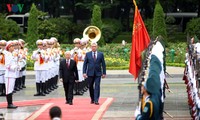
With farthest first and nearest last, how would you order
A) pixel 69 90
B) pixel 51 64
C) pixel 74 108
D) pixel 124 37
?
1. pixel 124 37
2. pixel 51 64
3. pixel 69 90
4. pixel 74 108

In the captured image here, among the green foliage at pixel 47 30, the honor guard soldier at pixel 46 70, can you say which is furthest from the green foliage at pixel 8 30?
the honor guard soldier at pixel 46 70

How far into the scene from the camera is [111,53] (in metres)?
35.5

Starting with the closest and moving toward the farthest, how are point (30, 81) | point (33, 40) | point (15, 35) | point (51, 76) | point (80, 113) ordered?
point (80, 113) → point (51, 76) → point (30, 81) → point (33, 40) → point (15, 35)

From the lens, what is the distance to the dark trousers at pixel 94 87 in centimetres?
1856

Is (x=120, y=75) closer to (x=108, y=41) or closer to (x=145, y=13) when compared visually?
(x=108, y=41)

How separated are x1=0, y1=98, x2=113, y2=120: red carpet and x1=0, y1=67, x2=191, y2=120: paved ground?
232 mm

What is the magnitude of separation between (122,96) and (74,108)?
3.38 meters

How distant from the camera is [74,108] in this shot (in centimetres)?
1803

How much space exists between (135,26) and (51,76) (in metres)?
6.07

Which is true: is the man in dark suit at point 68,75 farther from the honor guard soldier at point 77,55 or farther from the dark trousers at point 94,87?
the honor guard soldier at point 77,55

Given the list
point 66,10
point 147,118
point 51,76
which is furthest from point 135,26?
point 66,10

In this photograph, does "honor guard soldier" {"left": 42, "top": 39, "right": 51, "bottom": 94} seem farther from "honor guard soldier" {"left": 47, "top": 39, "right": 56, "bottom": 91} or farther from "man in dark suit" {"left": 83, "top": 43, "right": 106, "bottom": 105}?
"man in dark suit" {"left": 83, "top": 43, "right": 106, "bottom": 105}

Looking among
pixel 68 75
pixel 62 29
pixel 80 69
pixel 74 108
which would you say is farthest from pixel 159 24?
pixel 74 108

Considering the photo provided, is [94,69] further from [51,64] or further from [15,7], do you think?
[15,7]
